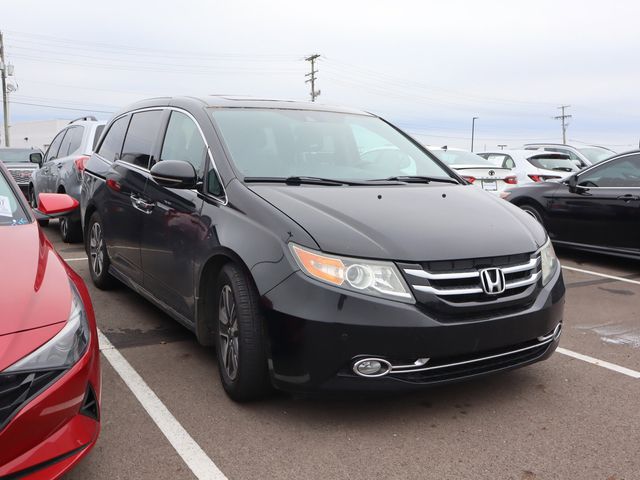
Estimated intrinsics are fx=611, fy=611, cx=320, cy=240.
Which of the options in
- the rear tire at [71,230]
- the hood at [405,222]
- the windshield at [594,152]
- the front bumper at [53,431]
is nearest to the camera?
the front bumper at [53,431]

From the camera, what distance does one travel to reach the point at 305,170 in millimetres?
3805

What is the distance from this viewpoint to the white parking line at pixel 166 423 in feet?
8.63

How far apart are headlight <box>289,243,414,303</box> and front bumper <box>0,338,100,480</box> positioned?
107 cm

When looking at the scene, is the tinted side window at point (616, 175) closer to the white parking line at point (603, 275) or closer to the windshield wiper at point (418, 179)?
the white parking line at point (603, 275)

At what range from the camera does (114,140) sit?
5453 mm

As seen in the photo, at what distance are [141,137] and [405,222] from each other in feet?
8.56

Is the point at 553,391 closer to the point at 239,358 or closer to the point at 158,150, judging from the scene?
the point at 239,358

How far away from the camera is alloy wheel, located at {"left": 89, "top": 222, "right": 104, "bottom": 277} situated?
17.9ft

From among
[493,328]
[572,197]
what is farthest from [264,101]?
[572,197]

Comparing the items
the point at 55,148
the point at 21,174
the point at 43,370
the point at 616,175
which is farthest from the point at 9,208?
the point at 21,174

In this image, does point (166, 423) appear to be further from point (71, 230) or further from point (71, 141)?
point (71, 141)

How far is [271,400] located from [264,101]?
2.19 m

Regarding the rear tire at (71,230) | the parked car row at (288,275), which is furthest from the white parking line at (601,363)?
the rear tire at (71,230)

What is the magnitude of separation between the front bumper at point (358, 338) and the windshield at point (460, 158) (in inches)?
322
